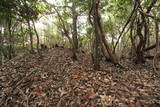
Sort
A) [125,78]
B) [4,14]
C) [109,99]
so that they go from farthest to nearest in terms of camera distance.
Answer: [4,14] < [125,78] < [109,99]

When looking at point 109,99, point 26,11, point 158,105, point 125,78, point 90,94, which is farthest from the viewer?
point 26,11

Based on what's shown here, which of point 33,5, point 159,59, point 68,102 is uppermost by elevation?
point 33,5

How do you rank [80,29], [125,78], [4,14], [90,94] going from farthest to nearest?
[80,29]
[4,14]
[125,78]
[90,94]

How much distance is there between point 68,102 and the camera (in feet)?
8.30

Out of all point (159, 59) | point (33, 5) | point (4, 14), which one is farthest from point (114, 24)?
point (4, 14)

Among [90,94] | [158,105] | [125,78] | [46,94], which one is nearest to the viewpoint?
[158,105]

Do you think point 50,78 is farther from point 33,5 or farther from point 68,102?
point 33,5

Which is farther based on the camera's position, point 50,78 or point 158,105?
point 50,78

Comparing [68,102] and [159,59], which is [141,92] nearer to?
[68,102]

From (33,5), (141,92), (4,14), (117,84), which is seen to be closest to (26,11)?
(33,5)

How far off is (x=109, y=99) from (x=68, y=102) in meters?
0.95

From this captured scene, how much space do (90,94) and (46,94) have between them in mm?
1185

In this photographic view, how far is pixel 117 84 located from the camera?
310 cm

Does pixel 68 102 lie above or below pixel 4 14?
below
